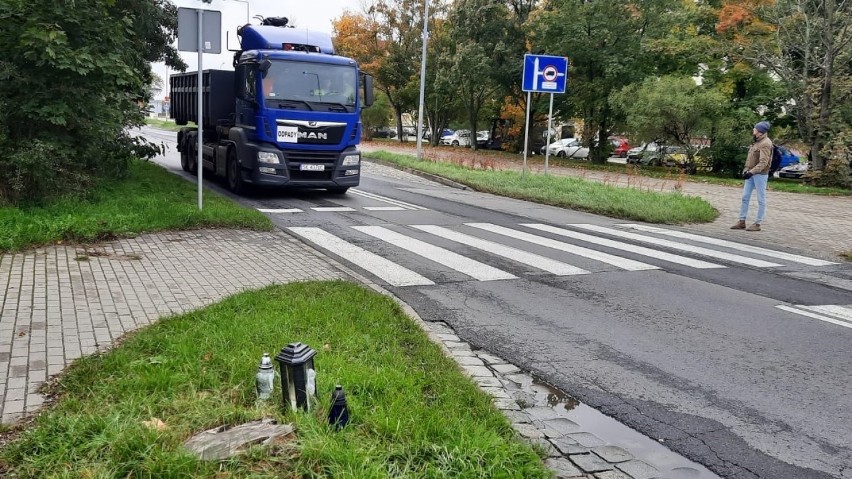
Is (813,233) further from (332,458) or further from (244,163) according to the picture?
(332,458)

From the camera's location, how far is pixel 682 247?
1092cm

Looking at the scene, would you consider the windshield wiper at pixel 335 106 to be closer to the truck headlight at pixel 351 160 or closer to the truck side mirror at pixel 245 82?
the truck headlight at pixel 351 160

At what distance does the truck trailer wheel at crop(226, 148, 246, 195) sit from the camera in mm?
15641

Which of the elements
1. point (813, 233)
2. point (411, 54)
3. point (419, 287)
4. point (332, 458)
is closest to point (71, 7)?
point (419, 287)

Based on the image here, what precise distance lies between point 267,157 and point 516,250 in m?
6.66

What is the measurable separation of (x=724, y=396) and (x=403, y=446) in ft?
8.16

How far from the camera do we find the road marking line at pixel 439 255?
8.41 m

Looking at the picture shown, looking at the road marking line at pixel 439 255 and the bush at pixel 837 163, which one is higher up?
the bush at pixel 837 163

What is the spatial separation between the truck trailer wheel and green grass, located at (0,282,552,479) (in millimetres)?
10359

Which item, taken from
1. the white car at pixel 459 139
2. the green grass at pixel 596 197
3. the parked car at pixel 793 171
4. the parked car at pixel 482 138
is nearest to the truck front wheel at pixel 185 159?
the green grass at pixel 596 197

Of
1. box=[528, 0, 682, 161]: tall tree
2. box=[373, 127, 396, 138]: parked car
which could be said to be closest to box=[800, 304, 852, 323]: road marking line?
box=[528, 0, 682, 161]: tall tree

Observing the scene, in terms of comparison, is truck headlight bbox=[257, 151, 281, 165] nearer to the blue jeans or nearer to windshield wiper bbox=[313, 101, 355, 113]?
windshield wiper bbox=[313, 101, 355, 113]

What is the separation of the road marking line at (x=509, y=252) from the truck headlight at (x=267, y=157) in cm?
412

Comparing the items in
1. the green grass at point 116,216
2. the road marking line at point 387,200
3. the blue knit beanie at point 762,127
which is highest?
the blue knit beanie at point 762,127
